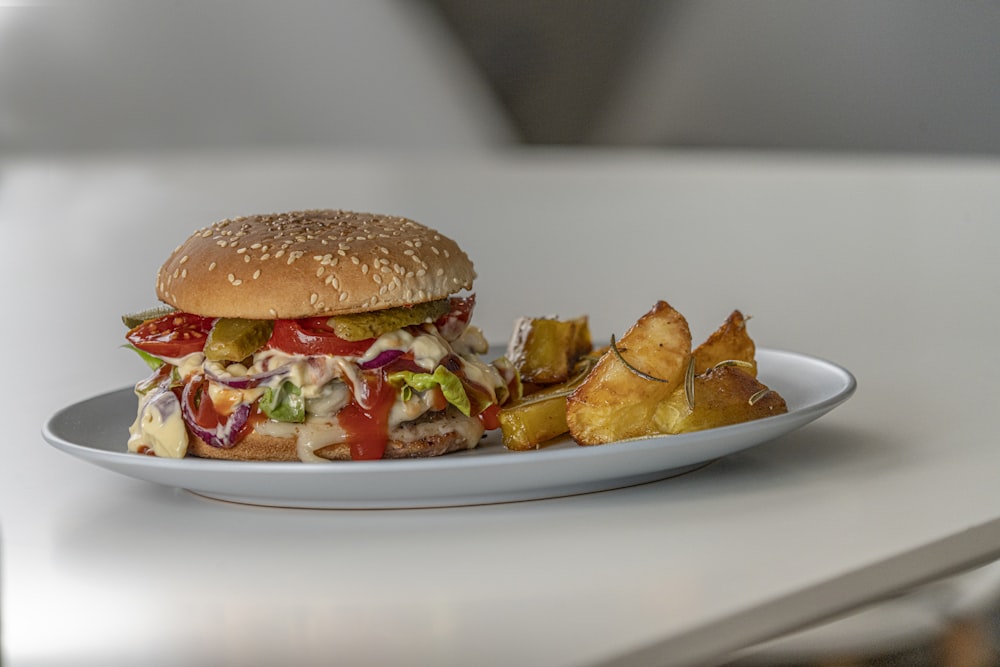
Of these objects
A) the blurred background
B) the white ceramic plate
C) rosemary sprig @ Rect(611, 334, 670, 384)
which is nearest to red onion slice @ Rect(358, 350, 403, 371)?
the white ceramic plate

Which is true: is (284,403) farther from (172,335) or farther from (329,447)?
(172,335)

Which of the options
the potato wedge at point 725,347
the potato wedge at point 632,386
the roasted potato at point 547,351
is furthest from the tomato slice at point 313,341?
the potato wedge at point 725,347

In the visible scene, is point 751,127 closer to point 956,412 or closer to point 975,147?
point 975,147

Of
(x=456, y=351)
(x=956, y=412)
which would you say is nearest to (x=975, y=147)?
(x=956, y=412)

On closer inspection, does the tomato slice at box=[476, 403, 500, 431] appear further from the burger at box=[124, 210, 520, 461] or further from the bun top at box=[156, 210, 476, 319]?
the bun top at box=[156, 210, 476, 319]

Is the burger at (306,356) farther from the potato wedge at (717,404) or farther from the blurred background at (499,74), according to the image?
the blurred background at (499,74)

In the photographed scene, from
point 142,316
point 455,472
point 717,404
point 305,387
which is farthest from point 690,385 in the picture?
point 142,316
